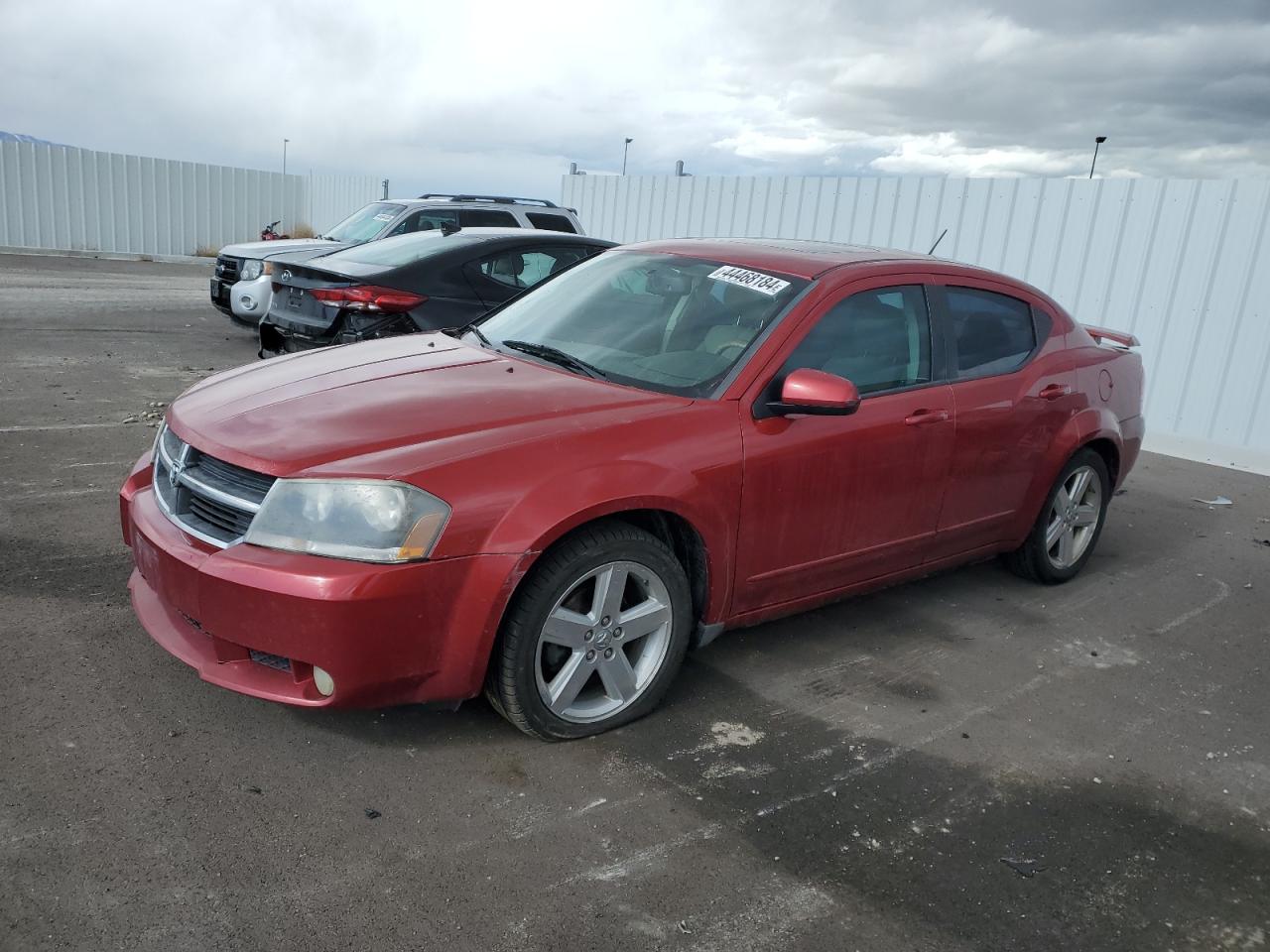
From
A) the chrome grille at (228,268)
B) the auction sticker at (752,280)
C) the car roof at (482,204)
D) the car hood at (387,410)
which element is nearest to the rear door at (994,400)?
the auction sticker at (752,280)

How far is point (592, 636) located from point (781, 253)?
1973 mm

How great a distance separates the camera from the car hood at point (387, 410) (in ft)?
10.2

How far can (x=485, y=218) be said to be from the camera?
42.2 feet

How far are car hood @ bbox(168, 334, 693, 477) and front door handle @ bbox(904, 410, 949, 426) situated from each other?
109cm

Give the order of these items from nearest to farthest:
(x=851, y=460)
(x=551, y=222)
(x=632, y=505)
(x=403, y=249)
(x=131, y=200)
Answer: (x=632, y=505)
(x=851, y=460)
(x=403, y=249)
(x=551, y=222)
(x=131, y=200)

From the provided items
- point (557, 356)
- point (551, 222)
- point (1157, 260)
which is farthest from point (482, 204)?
point (557, 356)

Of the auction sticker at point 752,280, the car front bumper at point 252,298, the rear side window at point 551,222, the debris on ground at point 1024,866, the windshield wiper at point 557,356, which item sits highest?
→ the auction sticker at point 752,280

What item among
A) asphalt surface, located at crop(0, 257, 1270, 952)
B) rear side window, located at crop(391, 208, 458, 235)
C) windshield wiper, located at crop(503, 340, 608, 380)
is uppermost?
rear side window, located at crop(391, 208, 458, 235)

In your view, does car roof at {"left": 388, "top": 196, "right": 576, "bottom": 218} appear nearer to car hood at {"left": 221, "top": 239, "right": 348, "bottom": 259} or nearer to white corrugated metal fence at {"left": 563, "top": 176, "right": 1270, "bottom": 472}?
car hood at {"left": 221, "top": 239, "right": 348, "bottom": 259}

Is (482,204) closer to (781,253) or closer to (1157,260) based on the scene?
(1157,260)

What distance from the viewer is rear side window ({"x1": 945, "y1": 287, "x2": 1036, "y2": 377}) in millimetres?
4598

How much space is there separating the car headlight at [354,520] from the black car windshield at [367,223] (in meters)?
9.95

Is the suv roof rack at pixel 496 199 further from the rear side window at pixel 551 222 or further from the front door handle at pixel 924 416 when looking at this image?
the front door handle at pixel 924 416

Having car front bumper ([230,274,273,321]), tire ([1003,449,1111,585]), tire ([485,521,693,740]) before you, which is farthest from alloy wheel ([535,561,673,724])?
car front bumper ([230,274,273,321])
